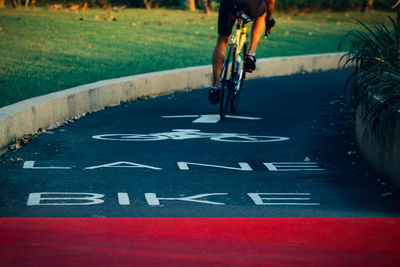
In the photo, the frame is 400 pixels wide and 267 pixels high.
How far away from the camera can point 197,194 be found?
6.35m

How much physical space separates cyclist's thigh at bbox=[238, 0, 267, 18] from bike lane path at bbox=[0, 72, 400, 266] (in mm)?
1359

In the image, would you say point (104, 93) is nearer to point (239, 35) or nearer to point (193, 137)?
point (239, 35)

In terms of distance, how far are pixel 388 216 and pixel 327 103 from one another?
680 cm

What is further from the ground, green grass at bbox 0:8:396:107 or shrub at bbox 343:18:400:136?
shrub at bbox 343:18:400:136

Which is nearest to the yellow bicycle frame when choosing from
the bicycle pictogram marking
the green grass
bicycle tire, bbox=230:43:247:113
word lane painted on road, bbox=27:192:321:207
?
bicycle tire, bbox=230:43:247:113

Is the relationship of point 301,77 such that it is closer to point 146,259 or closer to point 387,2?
point 146,259

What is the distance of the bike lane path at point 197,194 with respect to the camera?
4.71 metres

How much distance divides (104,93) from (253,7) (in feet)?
8.87

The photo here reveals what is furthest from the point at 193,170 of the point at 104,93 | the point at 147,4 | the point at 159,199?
the point at 147,4

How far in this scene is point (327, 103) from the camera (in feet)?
40.7

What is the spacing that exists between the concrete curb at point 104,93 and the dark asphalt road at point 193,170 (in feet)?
0.63

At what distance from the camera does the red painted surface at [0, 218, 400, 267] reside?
444 cm

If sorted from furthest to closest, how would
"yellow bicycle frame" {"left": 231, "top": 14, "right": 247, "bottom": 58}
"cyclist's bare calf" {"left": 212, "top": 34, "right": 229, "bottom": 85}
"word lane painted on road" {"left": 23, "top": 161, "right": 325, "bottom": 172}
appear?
"yellow bicycle frame" {"left": 231, "top": 14, "right": 247, "bottom": 58} < "cyclist's bare calf" {"left": 212, "top": 34, "right": 229, "bottom": 85} < "word lane painted on road" {"left": 23, "top": 161, "right": 325, "bottom": 172}

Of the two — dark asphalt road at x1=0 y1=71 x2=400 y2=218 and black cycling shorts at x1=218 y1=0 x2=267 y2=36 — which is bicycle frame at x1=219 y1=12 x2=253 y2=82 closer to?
black cycling shorts at x1=218 y1=0 x2=267 y2=36
